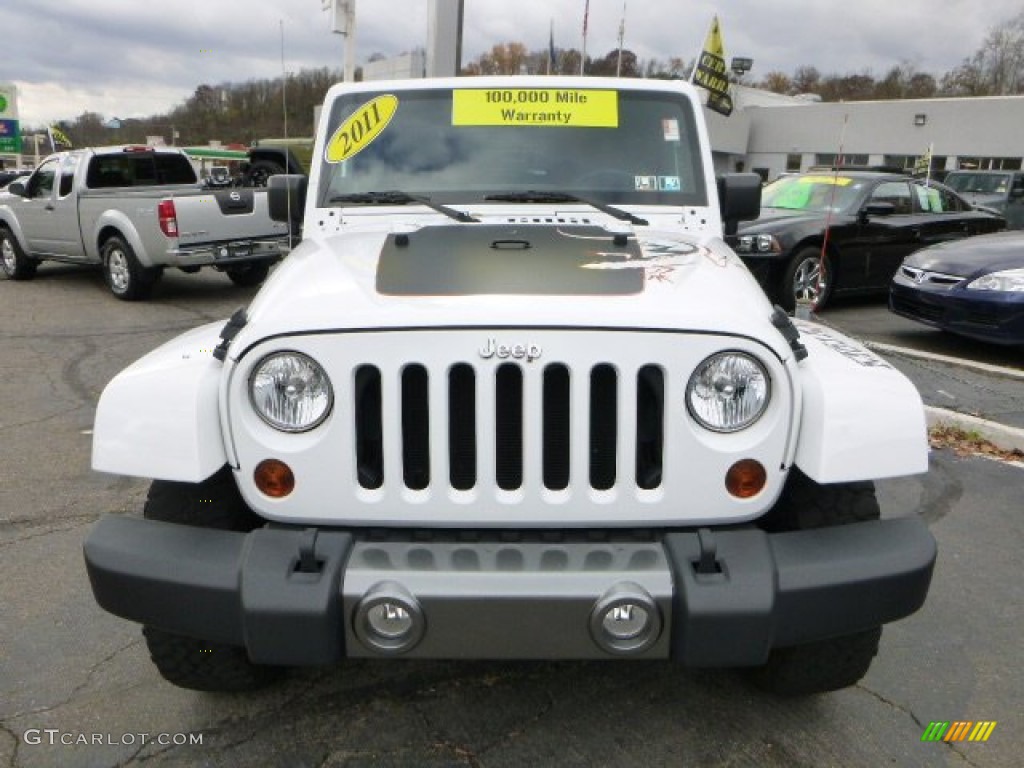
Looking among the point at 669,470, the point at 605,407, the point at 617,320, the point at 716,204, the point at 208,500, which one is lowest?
the point at 208,500

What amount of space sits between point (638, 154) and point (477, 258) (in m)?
1.32

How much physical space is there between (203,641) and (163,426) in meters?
0.66

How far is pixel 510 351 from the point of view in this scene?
2029 mm

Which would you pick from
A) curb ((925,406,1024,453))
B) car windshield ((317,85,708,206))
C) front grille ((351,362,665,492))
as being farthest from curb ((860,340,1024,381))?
front grille ((351,362,665,492))

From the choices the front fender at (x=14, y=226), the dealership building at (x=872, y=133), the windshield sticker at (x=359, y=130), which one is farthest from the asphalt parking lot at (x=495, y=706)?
the dealership building at (x=872, y=133)

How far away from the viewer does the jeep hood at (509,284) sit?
81.7 inches

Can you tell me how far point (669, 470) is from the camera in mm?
2104

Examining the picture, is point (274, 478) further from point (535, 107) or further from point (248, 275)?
point (248, 275)

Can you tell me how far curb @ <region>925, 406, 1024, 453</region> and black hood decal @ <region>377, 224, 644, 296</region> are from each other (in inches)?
119

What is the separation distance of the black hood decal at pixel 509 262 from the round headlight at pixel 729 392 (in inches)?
12.3

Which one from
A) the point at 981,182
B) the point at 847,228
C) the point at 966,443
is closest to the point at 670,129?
the point at 966,443

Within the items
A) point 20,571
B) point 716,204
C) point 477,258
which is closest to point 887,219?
point 716,204

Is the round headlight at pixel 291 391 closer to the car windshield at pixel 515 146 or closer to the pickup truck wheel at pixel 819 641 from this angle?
the pickup truck wheel at pixel 819 641

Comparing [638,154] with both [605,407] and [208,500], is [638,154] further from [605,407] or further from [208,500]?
[208,500]
